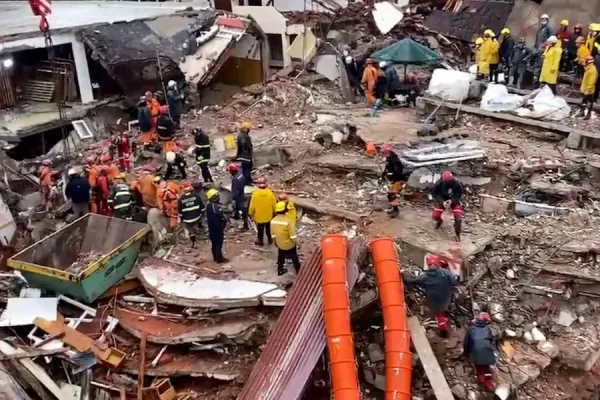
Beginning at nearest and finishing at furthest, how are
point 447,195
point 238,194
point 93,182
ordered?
1. point 447,195
2. point 238,194
3. point 93,182

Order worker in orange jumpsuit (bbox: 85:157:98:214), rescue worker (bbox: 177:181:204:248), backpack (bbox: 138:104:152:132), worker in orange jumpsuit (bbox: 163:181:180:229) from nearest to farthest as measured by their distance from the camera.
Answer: rescue worker (bbox: 177:181:204:248) → worker in orange jumpsuit (bbox: 163:181:180:229) → worker in orange jumpsuit (bbox: 85:157:98:214) → backpack (bbox: 138:104:152:132)

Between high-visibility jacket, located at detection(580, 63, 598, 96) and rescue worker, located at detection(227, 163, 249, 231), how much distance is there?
749 cm

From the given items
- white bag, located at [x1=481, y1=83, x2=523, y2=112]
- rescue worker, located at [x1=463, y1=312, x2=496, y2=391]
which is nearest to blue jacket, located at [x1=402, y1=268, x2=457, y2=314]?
rescue worker, located at [x1=463, y1=312, x2=496, y2=391]

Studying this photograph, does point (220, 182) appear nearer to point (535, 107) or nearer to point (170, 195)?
point (170, 195)

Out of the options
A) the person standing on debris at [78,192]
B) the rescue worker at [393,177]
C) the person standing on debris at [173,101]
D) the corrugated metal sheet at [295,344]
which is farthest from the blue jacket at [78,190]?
the rescue worker at [393,177]

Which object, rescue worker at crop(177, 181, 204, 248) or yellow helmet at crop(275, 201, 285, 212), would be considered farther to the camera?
rescue worker at crop(177, 181, 204, 248)

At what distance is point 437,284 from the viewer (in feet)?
29.6

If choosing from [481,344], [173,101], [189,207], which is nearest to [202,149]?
[189,207]

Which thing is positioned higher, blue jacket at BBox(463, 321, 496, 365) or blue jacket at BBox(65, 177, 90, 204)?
blue jacket at BBox(65, 177, 90, 204)

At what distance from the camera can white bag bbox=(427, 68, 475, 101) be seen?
15.7 meters

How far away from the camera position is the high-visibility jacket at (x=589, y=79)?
1354 centimetres

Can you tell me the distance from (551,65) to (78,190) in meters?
10.3

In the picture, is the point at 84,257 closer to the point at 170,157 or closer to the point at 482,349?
the point at 170,157

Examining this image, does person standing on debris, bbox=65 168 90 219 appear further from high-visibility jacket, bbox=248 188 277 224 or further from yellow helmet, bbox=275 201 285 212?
yellow helmet, bbox=275 201 285 212
